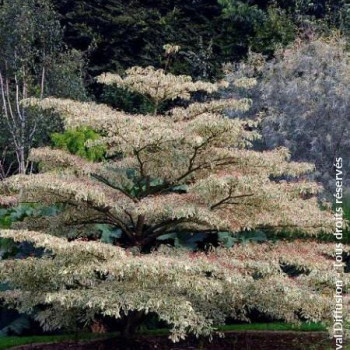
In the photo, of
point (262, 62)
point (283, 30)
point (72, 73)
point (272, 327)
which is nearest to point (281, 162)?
point (272, 327)

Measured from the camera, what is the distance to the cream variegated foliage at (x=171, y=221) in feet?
15.3

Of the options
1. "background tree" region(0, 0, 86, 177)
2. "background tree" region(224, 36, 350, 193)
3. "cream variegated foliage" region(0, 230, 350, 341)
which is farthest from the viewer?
"background tree" region(0, 0, 86, 177)

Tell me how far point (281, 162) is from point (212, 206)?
62cm

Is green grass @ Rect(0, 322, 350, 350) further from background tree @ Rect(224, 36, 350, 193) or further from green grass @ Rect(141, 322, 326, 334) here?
background tree @ Rect(224, 36, 350, 193)

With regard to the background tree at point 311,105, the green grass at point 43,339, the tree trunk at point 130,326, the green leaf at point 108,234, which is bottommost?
the green grass at point 43,339

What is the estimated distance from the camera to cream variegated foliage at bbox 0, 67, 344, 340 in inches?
184

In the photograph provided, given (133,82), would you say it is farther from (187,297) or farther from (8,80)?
(8,80)

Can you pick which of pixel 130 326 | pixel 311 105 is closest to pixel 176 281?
pixel 130 326

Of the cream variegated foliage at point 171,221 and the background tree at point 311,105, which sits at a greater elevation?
the background tree at point 311,105

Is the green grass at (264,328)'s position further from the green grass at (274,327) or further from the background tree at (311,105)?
the background tree at (311,105)

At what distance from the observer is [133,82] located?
601cm

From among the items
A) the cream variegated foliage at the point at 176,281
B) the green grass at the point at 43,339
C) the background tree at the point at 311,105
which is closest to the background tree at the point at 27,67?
the background tree at the point at 311,105

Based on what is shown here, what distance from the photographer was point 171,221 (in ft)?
18.6

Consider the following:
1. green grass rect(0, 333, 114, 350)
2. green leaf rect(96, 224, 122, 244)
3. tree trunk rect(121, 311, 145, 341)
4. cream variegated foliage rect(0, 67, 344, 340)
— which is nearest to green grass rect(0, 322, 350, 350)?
green grass rect(0, 333, 114, 350)
